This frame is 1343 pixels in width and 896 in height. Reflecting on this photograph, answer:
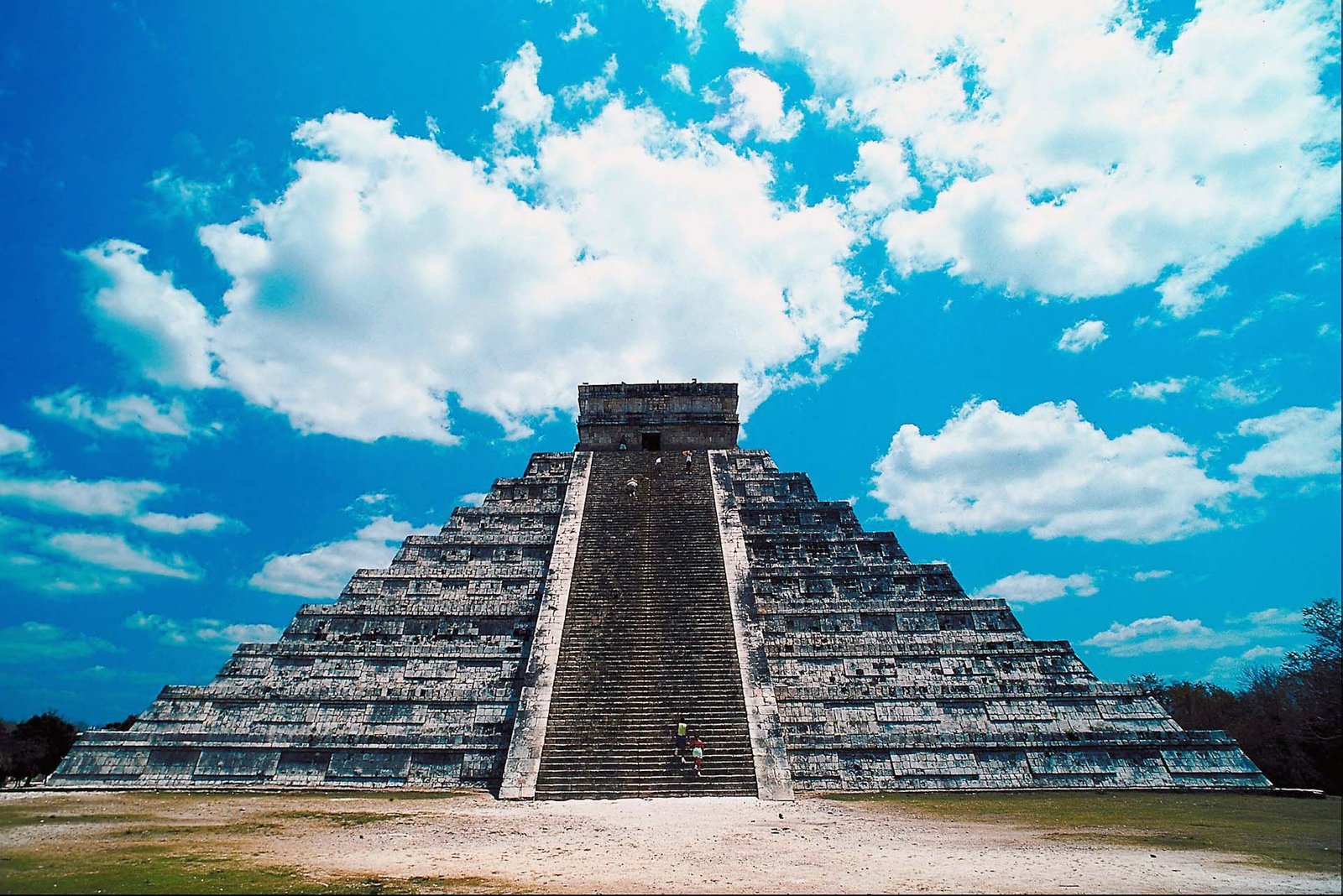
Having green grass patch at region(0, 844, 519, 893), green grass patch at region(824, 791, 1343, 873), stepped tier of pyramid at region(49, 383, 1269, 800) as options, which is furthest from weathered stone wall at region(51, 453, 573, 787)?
green grass patch at region(824, 791, 1343, 873)

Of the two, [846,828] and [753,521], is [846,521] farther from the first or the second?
[846,828]

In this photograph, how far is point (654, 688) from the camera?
1557cm

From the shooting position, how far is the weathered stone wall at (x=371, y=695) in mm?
15188

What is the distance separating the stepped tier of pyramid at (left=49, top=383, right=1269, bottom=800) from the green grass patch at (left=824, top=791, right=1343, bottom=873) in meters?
0.98

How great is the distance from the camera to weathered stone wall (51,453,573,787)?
15.2m

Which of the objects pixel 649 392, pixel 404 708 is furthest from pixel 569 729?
pixel 649 392

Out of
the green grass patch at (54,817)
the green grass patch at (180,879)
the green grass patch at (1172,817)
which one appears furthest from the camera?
the green grass patch at (54,817)

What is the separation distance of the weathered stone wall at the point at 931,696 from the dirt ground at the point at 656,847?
2702 millimetres

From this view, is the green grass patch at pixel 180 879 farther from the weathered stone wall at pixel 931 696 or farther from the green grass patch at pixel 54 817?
the weathered stone wall at pixel 931 696

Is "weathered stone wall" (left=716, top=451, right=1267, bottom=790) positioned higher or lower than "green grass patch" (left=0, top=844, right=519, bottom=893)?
higher

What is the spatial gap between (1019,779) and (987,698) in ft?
6.07

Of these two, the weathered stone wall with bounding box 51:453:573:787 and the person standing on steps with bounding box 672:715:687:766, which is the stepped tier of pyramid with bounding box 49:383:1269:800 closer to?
the weathered stone wall with bounding box 51:453:573:787

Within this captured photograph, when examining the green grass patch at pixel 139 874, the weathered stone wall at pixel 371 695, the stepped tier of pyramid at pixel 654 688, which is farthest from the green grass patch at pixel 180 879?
the weathered stone wall at pixel 371 695

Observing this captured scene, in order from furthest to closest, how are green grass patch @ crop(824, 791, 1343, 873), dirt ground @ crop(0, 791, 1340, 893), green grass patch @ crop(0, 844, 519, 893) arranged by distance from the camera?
green grass patch @ crop(824, 791, 1343, 873) < dirt ground @ crop(0, 791, 1340, 893) < green grass patch @ crop(0, 844, 519, 893)
